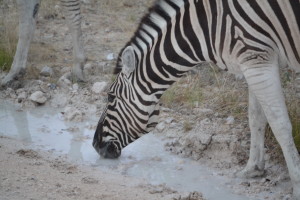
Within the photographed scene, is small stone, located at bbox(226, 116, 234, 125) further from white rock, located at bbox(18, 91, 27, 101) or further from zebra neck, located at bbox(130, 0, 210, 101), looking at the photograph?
white rock, located at bbox(18, 91, 27, 101)

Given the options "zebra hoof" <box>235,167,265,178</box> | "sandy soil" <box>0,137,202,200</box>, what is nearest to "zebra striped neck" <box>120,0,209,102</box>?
"sandy soil" <box>0,137,202,200</box>

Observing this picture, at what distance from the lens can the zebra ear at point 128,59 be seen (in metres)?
4.75

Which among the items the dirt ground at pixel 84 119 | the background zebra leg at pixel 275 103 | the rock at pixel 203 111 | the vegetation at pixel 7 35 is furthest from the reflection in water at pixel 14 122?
the background zebra leg at pixel 275 103

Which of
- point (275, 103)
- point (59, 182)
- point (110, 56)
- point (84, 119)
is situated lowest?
point (59, 182)

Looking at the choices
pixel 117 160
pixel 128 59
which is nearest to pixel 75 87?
pixel 117 160

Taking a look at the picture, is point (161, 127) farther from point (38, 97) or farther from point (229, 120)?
point (38, 97)

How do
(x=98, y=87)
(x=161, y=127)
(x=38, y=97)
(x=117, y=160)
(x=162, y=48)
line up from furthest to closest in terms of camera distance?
(x=98, y=87), (x=38, y=97), (x=161, y=127), (x=117, y=160), (x=162, y=48)

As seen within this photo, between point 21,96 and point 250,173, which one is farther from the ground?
point 21,96

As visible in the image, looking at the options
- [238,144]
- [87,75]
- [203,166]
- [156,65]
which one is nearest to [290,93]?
[238,144]

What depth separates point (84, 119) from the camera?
255 inches

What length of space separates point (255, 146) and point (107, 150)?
144 centimetres

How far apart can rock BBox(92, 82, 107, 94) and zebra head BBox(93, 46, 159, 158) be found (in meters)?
1.72

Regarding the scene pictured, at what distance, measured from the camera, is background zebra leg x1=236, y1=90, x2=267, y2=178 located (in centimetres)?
507

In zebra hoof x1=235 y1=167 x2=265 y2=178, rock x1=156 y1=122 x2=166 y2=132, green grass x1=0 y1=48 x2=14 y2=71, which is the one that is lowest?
zebra hoof x1=235 y1=167 x2=265 y2=178
